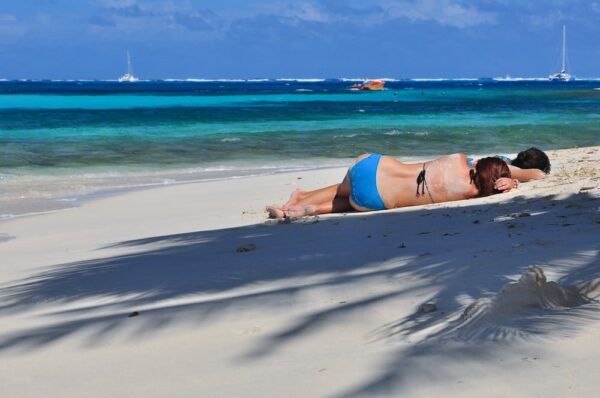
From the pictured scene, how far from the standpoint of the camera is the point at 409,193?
302 inches

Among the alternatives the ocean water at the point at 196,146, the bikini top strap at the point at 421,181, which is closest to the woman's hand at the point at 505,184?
the bikini top strap at the point at 421,181

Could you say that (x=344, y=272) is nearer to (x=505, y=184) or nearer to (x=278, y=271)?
(x=278, y=271)

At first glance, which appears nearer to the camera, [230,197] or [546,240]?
[546,240]

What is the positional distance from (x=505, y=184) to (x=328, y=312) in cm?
453

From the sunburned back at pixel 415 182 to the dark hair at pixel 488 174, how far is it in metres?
0.15

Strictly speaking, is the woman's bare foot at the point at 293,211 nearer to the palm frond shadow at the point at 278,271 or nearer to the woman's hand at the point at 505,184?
the palm frond shadow at the point at 278,271

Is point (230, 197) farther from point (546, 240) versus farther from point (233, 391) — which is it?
point (233, 391)

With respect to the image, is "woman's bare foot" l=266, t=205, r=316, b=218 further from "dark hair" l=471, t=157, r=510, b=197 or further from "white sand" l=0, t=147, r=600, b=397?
"dark hair" l=471, t=157, r=510, b=197

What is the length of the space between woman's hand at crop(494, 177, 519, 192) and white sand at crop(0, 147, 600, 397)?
0.93m

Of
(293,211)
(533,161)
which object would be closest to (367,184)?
(293,211)

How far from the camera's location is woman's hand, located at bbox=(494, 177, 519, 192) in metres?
7.71

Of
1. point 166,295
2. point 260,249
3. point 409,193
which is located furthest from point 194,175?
point 166,295

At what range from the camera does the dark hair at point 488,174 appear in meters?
7.76

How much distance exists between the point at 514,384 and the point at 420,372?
31 centimetres
